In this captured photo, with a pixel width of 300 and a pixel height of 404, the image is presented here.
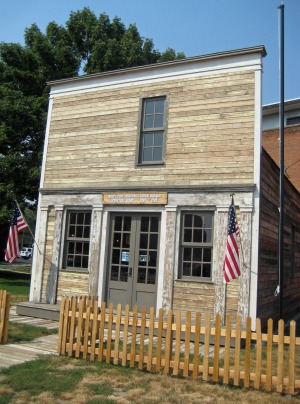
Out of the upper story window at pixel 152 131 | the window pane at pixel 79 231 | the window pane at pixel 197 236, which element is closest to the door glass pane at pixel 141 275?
the window pane at pixel 197 236

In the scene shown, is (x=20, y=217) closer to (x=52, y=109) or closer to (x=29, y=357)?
(x=52, y=109)

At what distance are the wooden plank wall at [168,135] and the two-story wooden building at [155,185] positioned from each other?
28mm

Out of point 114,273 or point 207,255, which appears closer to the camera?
point 207,255

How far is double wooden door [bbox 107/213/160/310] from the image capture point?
10.6m

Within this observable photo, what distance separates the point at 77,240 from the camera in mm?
11664

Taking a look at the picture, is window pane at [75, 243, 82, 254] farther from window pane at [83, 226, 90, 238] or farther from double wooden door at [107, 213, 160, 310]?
double wooden door at [107, 213, 160, 310]

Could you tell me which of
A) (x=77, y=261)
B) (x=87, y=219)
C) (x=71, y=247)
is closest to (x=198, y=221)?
(x=87, y=219)

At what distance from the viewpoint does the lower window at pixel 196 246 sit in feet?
32.8

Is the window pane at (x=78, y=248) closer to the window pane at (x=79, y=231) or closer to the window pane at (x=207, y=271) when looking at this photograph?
the window pane at (x=79, y=231)

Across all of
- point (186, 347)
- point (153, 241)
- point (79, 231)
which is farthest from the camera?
point (79, 231)

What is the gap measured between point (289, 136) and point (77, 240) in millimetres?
19319

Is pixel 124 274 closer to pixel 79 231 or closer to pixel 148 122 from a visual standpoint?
pixel 79 231

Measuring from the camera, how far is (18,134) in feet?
70.9

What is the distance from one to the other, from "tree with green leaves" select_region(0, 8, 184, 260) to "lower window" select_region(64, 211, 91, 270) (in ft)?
29.8
